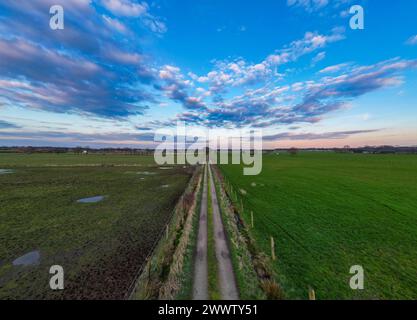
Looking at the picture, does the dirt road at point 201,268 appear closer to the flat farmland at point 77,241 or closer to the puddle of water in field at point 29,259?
the flat farmland at point 77,241

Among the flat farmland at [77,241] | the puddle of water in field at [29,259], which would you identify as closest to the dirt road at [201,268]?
the flat farmland at [77,241]

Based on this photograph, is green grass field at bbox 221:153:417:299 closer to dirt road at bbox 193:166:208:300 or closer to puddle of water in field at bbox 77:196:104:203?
dirt road at bbox 193:166:208:300

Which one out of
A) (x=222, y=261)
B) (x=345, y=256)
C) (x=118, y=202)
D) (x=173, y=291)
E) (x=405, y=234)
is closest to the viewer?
(x=173, y=291)

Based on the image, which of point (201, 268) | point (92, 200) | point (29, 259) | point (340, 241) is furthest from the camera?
point (92, 200)

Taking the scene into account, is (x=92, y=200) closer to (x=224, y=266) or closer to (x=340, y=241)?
(x=224, y=266)

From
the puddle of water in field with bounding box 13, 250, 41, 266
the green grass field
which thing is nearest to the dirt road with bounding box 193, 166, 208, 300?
the green grass field

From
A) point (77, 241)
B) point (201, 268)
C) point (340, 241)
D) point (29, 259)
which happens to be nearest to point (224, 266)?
point (201, 268)
